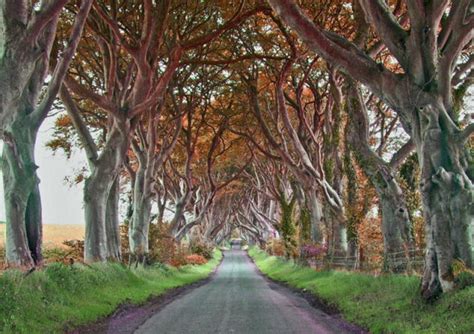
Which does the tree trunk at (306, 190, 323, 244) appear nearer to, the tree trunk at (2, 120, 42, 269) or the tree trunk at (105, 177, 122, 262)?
the tree trunk at (105, 177, 122, 262)

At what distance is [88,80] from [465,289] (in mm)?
17004

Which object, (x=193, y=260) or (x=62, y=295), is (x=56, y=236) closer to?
(x=193, y=260)

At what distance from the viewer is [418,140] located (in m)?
10.4

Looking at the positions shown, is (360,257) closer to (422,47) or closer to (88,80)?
(422,47)

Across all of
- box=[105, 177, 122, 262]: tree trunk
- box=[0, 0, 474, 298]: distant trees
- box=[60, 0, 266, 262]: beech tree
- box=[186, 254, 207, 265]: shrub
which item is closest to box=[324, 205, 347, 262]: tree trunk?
box=[0, 0, 474, 298]: distant trees

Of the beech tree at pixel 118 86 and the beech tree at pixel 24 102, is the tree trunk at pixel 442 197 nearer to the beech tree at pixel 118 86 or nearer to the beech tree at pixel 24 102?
the beech tree at pixel 24 102

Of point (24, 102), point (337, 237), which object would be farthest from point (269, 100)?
point (24, 102)

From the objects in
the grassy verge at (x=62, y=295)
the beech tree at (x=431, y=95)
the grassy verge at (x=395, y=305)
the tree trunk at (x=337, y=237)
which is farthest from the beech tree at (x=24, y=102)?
the tree trunk at (x=337, y=237)

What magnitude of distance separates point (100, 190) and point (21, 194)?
15.3ft

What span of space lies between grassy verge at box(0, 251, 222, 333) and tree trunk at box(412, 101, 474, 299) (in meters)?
6.93

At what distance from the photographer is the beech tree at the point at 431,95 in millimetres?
9523

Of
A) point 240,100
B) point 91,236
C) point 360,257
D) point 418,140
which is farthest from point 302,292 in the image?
point 240,100

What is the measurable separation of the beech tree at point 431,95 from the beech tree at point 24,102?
4.83 meters

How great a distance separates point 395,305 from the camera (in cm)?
1059
